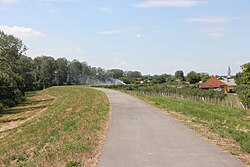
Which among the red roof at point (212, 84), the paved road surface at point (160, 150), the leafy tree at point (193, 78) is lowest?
the paved road surface at point (160, 150)

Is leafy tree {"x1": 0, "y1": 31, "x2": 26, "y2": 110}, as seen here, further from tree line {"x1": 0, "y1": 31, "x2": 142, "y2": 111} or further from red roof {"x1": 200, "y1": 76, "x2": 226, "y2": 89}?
red roof {"x1": 200, "y1": 76, "x2": 226, "y2": 89}

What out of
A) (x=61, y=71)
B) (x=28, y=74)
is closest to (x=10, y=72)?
(x=28, y=74)

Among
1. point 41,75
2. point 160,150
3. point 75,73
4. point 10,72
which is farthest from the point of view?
point 75,73

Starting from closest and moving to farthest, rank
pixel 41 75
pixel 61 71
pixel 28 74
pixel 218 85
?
pixel 218 85 < pixel 28 74 < pixel 41 75 < pixel 61 71

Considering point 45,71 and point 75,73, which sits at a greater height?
point 45,71

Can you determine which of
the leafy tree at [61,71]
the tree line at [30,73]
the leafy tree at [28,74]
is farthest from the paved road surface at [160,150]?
the leafy tree at [61,71]

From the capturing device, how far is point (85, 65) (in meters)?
158

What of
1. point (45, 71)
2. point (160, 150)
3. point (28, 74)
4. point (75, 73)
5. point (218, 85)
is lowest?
point (160, 150)

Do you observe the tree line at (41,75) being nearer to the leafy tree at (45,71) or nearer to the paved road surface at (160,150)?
the leafy tree at (45,71)

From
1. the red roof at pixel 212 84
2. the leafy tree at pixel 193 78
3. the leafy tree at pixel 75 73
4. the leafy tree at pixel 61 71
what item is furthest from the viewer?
the leafy tree at pixel 75 73

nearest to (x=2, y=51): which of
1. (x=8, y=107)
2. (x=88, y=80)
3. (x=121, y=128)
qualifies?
(x=8, y=107)

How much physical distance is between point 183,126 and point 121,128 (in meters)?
2.55

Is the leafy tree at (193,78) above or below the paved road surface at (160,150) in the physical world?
above

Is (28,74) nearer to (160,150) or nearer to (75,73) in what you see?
(75,73)
